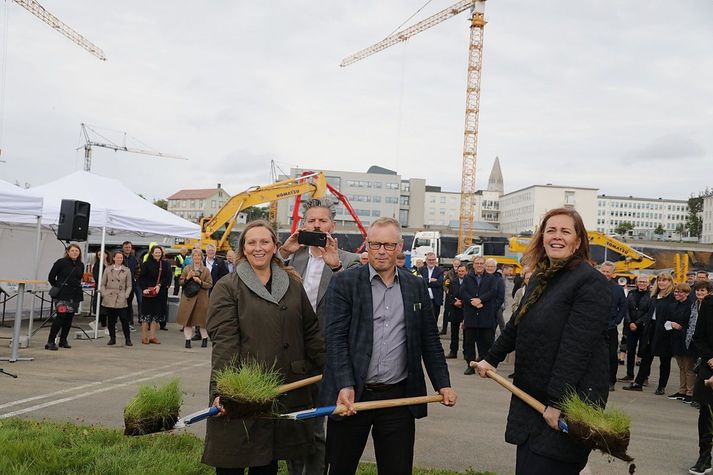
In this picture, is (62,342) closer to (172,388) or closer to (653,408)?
(172,388)

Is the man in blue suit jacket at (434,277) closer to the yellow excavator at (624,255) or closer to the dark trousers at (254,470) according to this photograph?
the dark trousers at (254,470)

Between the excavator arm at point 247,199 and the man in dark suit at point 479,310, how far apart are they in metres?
9.88

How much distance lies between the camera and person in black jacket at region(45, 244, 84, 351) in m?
11.1

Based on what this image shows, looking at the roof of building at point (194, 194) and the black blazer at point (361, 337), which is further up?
the roof of building at point (194, 194)

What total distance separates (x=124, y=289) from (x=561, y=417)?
1046 cm

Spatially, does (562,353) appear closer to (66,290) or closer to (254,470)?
(254,470)

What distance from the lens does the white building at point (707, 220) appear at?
113 meters

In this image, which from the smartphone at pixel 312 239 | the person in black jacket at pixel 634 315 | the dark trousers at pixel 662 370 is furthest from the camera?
the person in black jacket at pixel 634 315

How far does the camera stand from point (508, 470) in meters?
5.42

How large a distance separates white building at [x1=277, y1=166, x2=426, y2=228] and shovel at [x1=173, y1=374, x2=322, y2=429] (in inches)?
4089

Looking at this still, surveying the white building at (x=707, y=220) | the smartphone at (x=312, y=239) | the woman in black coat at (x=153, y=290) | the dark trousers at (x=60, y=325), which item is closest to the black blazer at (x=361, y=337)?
the smartphone at (x=312, y=239)

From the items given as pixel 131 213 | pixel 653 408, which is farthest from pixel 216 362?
pixel 131 213

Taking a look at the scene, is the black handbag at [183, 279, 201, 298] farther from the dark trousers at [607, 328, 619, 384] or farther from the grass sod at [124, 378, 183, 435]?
the grass sod at [124, 378, 183, 435]

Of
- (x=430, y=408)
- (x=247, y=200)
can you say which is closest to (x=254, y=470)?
(x=430, y=408)
